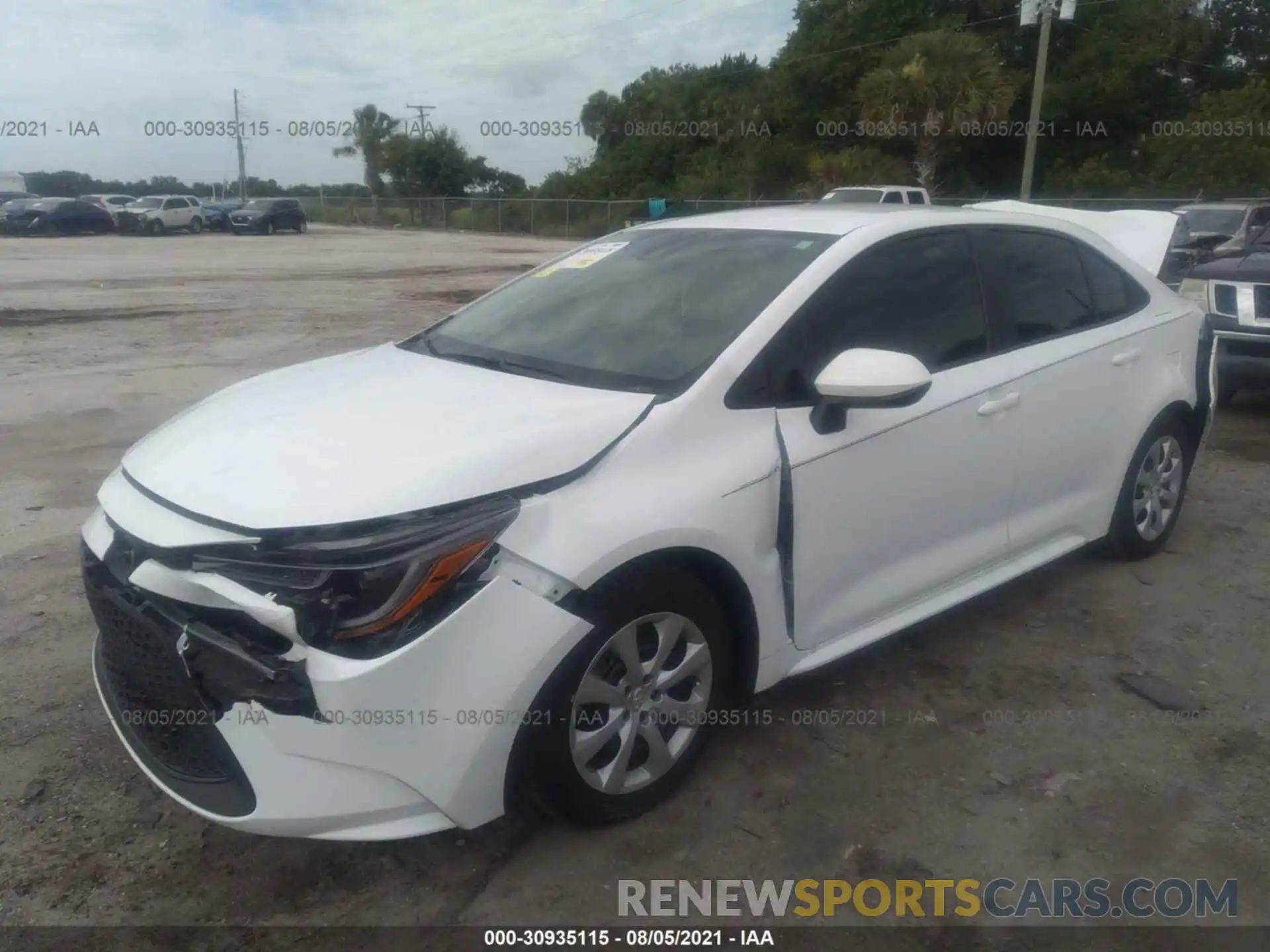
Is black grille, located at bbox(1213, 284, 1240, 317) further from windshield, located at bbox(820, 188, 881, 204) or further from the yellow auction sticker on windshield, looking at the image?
windshield, located at bbox(820, 188, 881, 204)

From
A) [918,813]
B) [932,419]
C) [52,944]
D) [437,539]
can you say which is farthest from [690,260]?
[52,944]

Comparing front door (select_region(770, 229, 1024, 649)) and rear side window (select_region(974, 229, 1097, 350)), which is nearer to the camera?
front door (select_region(770, 229, 1024, 649))

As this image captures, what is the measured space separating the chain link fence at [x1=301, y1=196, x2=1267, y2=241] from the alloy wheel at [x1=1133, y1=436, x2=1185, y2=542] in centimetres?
2465

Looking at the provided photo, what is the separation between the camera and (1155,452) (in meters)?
4.62

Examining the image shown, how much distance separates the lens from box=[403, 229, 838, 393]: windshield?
125 inches

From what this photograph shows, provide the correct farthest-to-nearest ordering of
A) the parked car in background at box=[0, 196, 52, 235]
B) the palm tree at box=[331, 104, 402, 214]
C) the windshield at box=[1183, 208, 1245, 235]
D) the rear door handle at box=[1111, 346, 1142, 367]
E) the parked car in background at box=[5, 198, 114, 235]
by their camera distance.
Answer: the palm tree at box=[331, 104, 402, 214] < the parked car in background at box=[5, 198, 114, 235] < the parked car in background at box=[0, 196, 52, 235] < the windshield at box=[1183, 208, 1245, 235] < the rear door handle at box=[1111, 346, 1142, 367]

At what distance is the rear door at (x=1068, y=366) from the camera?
3.86m

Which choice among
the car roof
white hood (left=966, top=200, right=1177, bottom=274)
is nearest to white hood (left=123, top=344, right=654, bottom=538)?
the car roof

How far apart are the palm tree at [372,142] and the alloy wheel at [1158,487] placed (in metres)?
52.5

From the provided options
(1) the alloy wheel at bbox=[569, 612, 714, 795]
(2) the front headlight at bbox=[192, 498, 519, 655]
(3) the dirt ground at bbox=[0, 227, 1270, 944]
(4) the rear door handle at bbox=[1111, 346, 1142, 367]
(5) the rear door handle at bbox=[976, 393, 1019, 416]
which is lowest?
(3) the dirt ground at bbox=[0, 227, 1270, 944]

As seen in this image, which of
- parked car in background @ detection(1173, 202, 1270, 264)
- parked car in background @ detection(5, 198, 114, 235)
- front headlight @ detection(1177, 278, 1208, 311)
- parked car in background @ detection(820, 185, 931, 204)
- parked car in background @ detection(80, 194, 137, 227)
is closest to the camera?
front headlight @ detection(1177, 278, 1208, 311)

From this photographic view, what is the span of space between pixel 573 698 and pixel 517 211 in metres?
41.8

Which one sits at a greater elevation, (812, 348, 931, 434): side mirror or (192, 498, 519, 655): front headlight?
(812, 348, 931, 434): side mirror

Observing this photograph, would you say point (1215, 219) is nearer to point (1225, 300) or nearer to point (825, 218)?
point (1225, 300)
